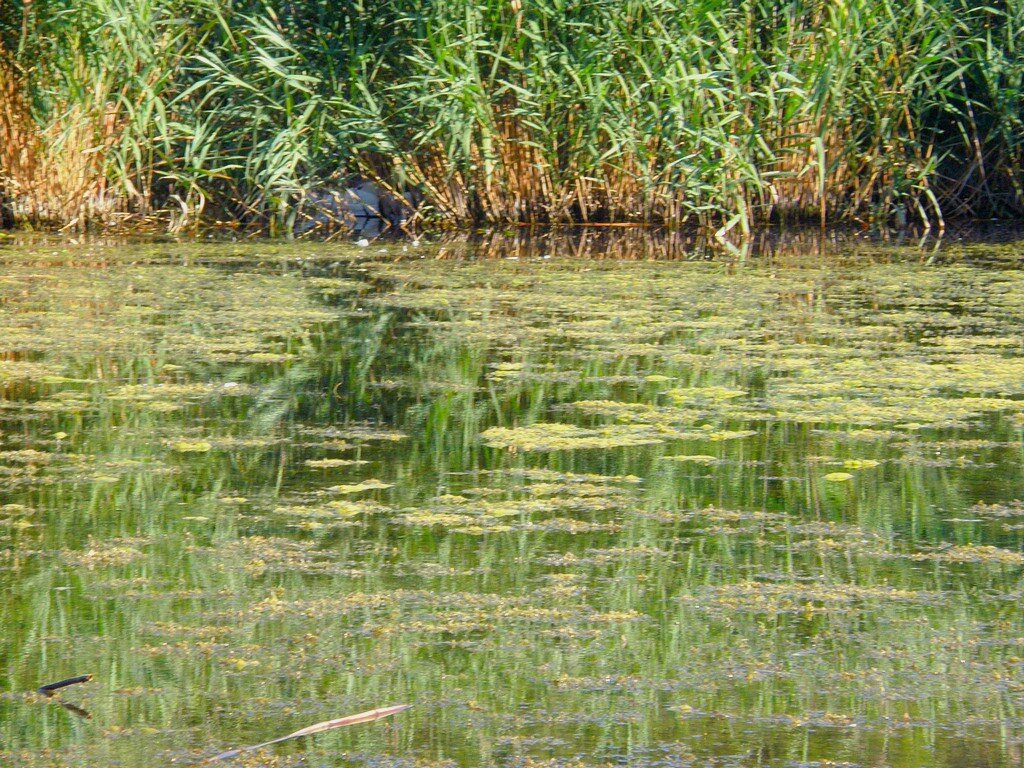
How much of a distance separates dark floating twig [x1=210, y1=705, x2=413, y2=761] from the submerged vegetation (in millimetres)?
4406

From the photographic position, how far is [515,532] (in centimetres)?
253

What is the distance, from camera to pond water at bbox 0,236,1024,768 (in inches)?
72.1

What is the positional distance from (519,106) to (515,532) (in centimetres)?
427

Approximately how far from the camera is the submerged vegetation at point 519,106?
242 inches

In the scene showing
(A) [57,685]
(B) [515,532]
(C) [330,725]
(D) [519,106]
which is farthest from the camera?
(D) [519,106]

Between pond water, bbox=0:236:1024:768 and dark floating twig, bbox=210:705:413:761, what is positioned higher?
pond water, bbox=0:236:1024:768

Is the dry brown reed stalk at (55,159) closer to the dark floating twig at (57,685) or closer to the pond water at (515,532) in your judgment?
the pond water at (515,532)

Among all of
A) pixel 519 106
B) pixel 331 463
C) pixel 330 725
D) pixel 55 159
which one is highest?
pixel 519 106

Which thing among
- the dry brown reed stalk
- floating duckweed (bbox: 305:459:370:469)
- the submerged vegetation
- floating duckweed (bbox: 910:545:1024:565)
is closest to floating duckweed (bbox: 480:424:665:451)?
floating duckweed (bbox: 305:459:370:469)

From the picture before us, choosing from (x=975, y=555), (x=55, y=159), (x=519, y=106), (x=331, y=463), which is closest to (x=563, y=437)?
(x=331, y=463)

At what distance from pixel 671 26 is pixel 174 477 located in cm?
387

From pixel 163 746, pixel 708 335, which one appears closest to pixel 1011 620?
pixel 163 746

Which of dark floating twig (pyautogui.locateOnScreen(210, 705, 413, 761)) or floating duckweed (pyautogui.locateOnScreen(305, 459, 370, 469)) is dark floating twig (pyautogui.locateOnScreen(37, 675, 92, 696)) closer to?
dark floating twig (pyautogui.locateOnScreen(210, 705, 413, 761))

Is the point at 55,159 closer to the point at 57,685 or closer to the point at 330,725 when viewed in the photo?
the point at 57,685
